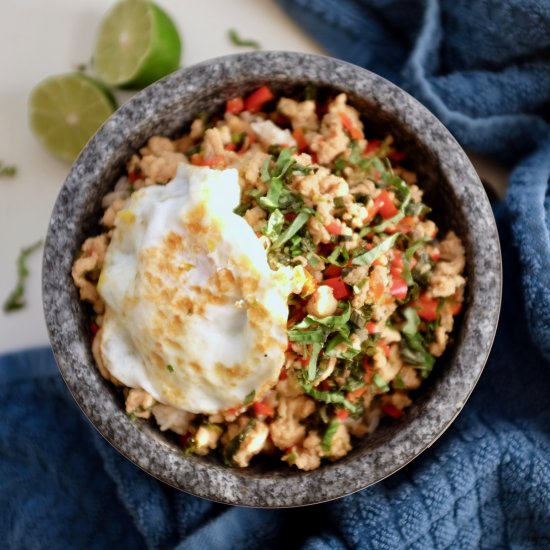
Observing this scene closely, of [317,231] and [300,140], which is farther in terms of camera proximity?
[300,140]

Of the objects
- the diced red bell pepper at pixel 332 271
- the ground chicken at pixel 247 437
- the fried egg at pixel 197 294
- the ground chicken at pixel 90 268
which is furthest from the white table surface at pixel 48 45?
the diced red bell pepper at pixel 332 271

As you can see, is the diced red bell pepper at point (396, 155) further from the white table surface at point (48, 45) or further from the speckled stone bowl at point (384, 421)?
the white table surface at point (48, 45)

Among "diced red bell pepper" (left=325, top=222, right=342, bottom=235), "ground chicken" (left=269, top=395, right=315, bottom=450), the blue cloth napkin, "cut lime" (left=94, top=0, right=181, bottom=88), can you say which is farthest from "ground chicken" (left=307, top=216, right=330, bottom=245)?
"cut lime" (left=94, top=0, right=181, bottom=88)

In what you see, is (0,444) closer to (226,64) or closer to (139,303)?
(139,303)

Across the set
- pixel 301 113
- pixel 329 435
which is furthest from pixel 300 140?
pixel 329 435

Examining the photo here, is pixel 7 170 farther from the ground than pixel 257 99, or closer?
closer

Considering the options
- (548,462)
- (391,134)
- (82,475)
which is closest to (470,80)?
(391,134)

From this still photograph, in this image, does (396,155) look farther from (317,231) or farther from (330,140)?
(317,231)

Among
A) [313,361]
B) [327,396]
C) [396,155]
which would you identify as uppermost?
[396,155]
